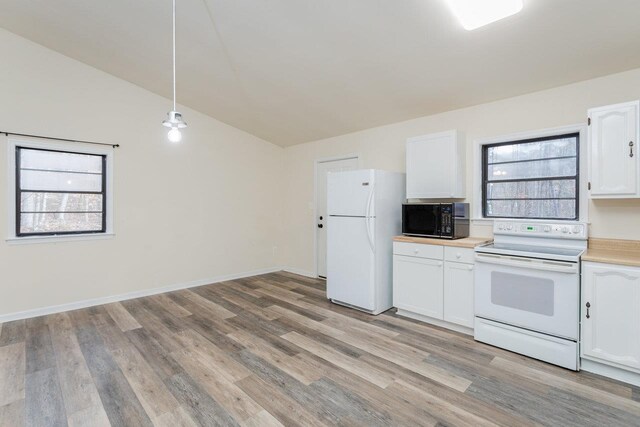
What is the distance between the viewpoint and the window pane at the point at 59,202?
11.6 feet

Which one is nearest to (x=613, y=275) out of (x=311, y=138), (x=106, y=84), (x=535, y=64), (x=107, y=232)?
(x=535, y=64)

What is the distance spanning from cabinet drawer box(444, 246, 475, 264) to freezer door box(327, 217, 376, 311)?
2.67 feet

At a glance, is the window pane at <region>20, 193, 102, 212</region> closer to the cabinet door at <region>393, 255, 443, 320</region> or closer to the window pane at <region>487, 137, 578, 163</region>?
the cabinet door at <region>393, 255, 443, 320</region>

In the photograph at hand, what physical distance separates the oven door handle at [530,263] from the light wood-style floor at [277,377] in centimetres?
76

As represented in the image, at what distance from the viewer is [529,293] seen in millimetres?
2539

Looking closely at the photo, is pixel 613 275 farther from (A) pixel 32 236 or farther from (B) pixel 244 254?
(A) pixel 32 236

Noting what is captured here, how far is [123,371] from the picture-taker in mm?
2373

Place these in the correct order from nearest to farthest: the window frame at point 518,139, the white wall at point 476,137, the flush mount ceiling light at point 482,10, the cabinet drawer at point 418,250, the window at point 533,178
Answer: the flush mount ceiling light at point 482,10 → the white wall at point 476,137 → the window frame at point 518,139 → the window at point 533,178 → the cabinet drawer at point 418,250

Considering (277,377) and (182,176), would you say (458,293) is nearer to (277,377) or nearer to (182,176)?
(277,377)

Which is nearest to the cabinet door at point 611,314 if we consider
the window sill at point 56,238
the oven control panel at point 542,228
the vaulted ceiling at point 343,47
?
the oven control panel at point 542,228

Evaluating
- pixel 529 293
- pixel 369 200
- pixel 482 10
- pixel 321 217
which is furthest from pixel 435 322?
pixel 482 10

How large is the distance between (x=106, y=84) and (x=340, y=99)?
118 inches

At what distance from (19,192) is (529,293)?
17.3 feet

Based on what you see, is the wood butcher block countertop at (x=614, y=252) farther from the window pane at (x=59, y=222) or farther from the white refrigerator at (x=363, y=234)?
the window pane at (x=59, y=222)
